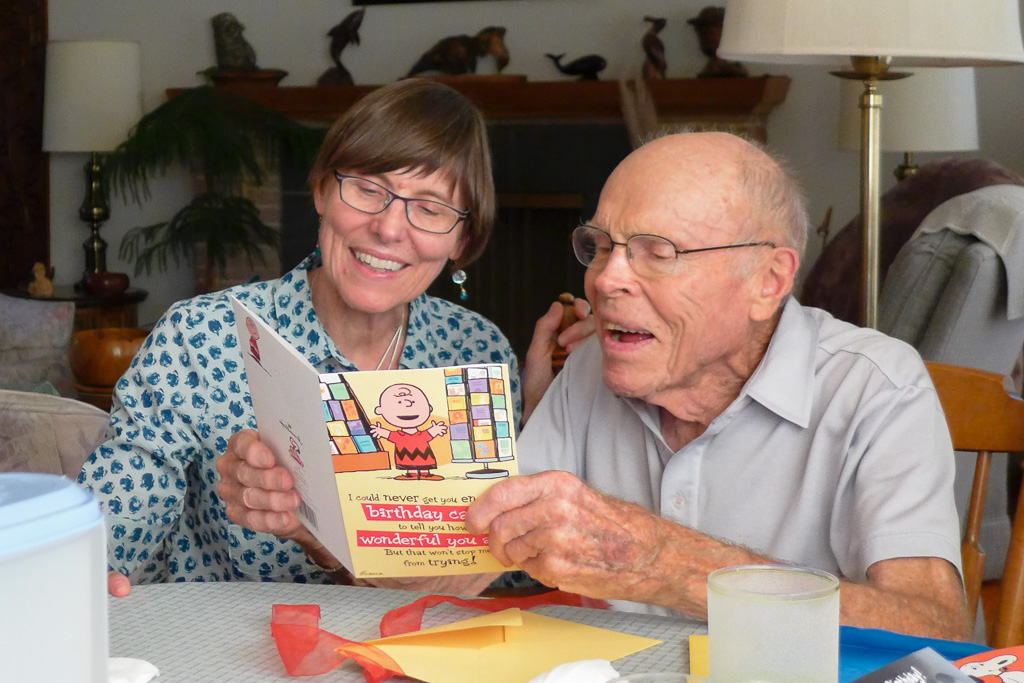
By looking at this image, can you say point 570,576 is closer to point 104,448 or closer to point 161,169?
point 104,448

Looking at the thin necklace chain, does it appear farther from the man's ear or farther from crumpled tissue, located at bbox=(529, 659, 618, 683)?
crumpled tissue, located at bbox=(529, 659, 618, 683)

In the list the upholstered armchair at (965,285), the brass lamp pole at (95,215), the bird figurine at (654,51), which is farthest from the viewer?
the brass lamp pole at (95,215)

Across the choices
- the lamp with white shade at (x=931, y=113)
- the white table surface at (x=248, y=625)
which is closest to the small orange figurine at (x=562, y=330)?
→ the white table surface at (x=248, y=625)

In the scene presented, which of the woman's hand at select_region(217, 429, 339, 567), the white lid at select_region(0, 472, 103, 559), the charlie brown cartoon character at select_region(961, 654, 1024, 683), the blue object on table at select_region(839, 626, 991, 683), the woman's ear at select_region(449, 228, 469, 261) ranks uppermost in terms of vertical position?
the woman's ear at select_region(449, 228, 469, 261)

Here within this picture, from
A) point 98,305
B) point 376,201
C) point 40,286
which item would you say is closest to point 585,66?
point 98,305

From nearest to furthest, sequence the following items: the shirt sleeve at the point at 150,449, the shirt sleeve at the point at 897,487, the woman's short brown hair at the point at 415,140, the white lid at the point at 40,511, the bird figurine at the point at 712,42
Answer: the white lid at the point at 40,511, the shirt sleeve at the point at 897,487, the shirt sleeve at the point at 150,449, the woman's short brown hair at the point at 415,140, the bird figurine at the point at 712,42

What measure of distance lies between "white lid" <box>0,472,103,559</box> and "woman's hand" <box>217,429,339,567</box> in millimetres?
483

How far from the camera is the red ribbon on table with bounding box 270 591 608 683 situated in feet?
2.78

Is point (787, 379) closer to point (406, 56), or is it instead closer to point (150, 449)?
point (150, 449)

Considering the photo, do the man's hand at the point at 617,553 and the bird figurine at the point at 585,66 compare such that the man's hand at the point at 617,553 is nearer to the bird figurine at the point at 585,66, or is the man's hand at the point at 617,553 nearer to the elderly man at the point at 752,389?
the elderly man at the point at 752,389

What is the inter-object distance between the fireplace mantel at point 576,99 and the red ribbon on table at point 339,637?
3.39 metres

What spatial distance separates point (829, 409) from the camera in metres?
1.17

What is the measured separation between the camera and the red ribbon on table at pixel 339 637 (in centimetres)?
85

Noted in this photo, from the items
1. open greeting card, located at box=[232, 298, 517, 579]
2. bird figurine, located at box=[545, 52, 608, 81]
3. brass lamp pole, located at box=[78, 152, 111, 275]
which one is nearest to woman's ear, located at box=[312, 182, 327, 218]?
open greeting card, located at box=[232, 298, 517, 579]
